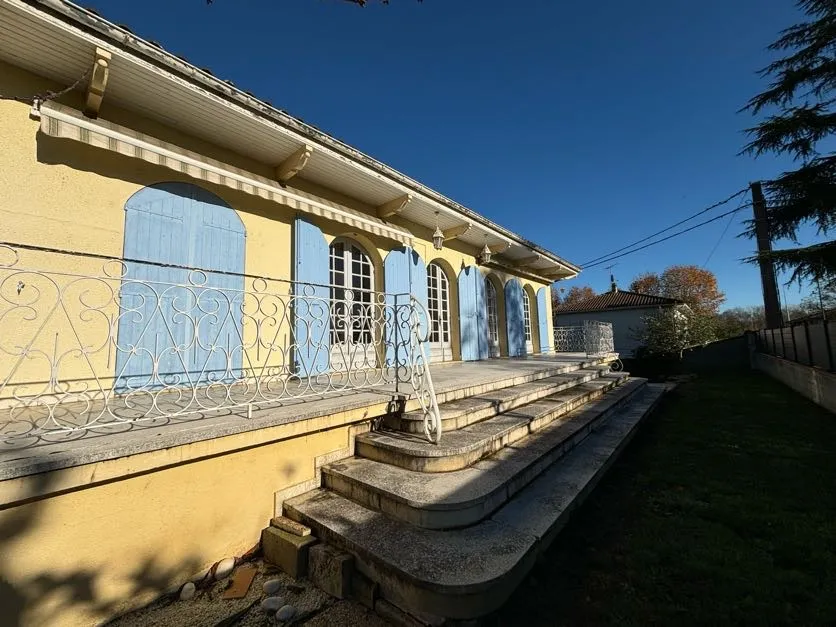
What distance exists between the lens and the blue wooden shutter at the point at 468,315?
29.0ft

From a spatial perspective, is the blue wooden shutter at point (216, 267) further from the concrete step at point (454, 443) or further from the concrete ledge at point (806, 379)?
the concrete ledge at point (806, 379)

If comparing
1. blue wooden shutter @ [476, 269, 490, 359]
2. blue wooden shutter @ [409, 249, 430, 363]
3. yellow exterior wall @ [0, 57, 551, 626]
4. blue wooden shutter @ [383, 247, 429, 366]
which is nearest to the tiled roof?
blue wooden shutter @ [476, 269, 490, 359]

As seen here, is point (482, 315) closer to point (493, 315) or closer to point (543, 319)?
point (493, 315)

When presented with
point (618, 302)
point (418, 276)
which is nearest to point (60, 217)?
point (418, 276)

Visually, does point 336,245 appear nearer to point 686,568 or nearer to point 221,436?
point 221,436

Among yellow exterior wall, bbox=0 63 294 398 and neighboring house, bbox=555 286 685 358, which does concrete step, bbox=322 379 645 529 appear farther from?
neighboring house, bbox=555 286 685 358

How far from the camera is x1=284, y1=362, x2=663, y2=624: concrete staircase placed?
201 centimetres

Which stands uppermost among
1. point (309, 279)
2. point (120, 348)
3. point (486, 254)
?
point (486, 254)

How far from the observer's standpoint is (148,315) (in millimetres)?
3854

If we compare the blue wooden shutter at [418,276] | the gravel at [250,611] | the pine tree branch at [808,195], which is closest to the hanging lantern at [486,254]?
the blue wooden shutter at [418,276]

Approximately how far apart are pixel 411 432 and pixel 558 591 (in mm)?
1684

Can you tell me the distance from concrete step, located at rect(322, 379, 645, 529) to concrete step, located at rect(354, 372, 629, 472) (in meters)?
0.06

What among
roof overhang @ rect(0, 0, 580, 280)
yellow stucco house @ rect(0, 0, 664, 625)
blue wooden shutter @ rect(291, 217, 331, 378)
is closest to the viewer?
yellow stucco house @ rect(0, 0, 664, 625)

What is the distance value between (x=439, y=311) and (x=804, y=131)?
11.2 m
